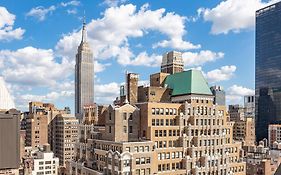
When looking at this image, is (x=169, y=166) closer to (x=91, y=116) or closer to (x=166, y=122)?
(x=166, y=122)

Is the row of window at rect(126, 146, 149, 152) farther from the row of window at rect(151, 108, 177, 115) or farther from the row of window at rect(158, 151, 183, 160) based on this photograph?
the row of window at rect(151, 108, 177, 115)

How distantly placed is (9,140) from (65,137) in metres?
159

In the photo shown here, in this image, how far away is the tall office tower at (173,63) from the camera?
100m

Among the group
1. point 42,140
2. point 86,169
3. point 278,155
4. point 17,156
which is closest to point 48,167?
point 42,140

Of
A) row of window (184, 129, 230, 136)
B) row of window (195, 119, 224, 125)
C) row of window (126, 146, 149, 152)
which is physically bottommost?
row of window (126, 146, 149, 152)

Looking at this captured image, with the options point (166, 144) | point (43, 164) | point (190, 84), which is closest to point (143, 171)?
point (166, 144)

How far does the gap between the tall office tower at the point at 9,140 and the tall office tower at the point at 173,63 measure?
80.0 metres

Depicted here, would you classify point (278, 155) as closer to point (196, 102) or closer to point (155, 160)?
point (196, 102)

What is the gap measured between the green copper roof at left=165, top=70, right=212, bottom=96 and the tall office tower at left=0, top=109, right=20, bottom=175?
63.7 m

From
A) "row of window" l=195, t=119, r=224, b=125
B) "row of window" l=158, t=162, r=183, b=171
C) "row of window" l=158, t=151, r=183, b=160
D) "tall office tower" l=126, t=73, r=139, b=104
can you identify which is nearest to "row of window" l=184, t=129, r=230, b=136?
"row of window" l=195, t=119, r=224, b=125

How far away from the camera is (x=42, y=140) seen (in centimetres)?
18238

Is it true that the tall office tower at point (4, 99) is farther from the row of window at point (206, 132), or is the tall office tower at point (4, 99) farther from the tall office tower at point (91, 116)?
the tall office tower at point (91, 116)

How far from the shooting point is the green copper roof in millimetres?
84188

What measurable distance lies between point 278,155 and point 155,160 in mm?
100088
